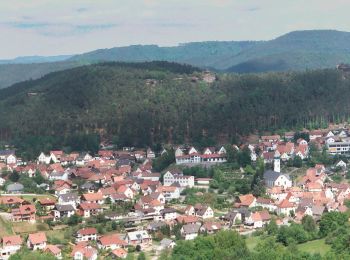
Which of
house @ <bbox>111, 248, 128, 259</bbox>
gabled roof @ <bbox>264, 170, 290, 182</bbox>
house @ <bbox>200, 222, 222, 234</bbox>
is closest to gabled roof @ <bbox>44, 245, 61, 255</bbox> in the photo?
house @ <bbox>111, 248, 128, 259</bbox>

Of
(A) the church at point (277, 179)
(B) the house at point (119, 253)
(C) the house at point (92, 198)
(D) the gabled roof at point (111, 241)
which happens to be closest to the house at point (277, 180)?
(A) the church at point (277, 179)

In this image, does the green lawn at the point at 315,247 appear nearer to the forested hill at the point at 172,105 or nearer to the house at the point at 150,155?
the house at the point at 150,155

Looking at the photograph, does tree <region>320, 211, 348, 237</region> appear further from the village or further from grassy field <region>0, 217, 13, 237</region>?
grassy field <region>0, 217, 13, 237</region>

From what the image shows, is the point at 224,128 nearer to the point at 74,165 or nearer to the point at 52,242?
the point at 74,165

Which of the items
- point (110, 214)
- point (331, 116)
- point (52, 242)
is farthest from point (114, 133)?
point (52, 242)

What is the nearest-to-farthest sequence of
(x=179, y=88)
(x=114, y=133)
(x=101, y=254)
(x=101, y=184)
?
(x=101, y=254), (x=101, y=184), (x=114, y=133), (x=179, y=88)

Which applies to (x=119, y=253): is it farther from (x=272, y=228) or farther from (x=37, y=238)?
(x=272, y=228)

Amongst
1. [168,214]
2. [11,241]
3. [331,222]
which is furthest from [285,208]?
[11,241]
